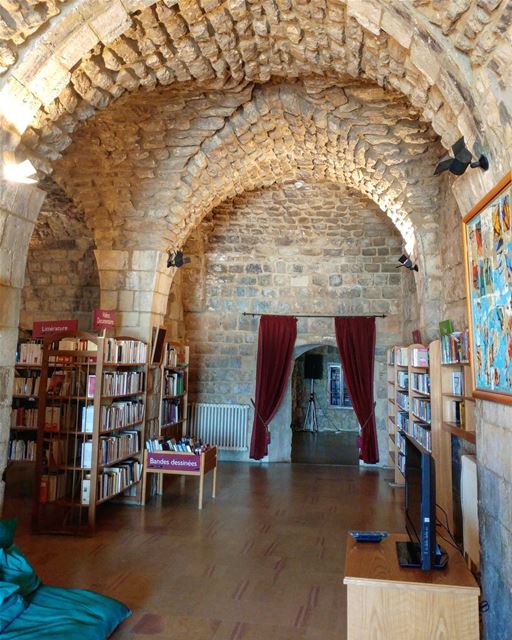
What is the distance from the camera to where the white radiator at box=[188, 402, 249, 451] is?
7996 mm

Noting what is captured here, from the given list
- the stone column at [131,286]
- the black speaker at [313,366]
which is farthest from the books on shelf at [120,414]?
the black speaker at [313,366]

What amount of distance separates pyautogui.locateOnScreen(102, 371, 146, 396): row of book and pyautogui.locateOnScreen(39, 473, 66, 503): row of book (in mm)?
858

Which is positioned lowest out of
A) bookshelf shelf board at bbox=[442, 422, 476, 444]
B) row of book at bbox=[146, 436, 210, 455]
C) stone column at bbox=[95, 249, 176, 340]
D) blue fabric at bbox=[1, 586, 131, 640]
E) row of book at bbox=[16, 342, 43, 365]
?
blue fabric at bbox=[1, 586, 131, 640]

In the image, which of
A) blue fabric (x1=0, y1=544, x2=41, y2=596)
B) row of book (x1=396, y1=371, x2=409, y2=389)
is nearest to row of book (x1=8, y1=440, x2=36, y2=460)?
blue fabric (x1=0, y1=544, x2=41, y2=596)

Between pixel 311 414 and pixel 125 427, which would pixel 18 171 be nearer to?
pixel 125 427

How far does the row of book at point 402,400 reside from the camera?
609cm

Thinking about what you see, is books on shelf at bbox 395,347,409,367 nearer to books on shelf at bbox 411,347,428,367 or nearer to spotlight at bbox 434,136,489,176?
books on shelf at bbox 411,347,428,367

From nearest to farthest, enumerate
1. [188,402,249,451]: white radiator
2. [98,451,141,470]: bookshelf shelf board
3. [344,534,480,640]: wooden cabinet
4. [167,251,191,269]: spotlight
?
[344,534,480,640]: wooden cabinet < [98,451,141,470]: bookshelf shelf board < [167,251,191,269]: spotlight < [188,402,249,451]: white radiator

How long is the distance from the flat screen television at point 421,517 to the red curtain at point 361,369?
5268mm

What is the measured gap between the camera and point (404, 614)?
2074 millimetres

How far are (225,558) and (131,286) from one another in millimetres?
3075

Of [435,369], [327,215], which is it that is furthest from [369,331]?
[435,369]

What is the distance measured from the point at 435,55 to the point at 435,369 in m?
2.81

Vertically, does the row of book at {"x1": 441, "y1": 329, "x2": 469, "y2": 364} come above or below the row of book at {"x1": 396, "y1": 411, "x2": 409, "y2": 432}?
above
